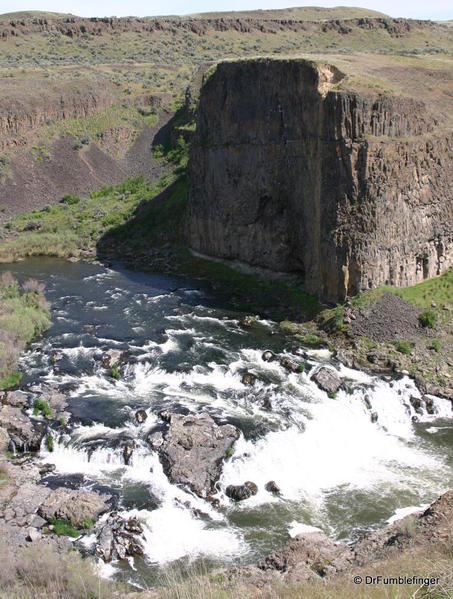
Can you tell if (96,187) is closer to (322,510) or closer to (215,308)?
(215,308)

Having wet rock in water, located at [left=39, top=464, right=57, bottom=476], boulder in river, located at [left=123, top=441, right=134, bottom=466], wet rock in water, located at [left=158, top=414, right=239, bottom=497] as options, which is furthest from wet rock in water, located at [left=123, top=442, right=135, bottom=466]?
wet rock in water, located at [left=39, top=464, right=57, bottom=476]

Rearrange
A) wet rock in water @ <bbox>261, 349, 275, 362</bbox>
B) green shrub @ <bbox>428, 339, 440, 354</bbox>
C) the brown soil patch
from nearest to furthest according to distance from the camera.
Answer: wet rock in water @ <bbox>261, 349, 275, 362</bbox> < green shrub @ <bbox>428, 339, 440, 354</bbox> < the brown soil patch

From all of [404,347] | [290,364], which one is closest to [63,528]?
[290,364]

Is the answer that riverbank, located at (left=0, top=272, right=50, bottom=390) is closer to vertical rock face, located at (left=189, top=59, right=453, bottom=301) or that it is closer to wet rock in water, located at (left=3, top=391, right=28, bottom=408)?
wet rock in water, located at (left=3, top=391, right=28, bottom=408)

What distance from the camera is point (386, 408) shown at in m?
30.6

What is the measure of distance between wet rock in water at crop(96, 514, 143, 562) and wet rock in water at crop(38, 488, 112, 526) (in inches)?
24.9

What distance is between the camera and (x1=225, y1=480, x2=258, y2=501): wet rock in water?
24516 mm

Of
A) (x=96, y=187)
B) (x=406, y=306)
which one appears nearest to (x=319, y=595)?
(x=406, y=306)

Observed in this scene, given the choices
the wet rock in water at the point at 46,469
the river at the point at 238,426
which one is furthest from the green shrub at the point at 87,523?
the wet rock in water at the point at 46,469

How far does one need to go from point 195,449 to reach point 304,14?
397 feet

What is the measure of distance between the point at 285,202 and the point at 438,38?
74991 mm

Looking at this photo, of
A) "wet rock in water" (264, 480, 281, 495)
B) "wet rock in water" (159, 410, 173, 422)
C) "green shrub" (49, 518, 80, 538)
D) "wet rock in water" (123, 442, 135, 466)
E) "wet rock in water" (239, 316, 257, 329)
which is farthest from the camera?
"wet rock in water" (239, 316, 257, 329)

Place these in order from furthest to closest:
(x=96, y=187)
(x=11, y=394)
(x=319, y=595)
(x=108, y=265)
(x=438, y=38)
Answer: (x=438, y=38) → (x=96, y=187) → (x=108, y=265) → (x=11, y=394) → (x=319, y=595)

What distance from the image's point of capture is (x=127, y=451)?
85.7 ft
